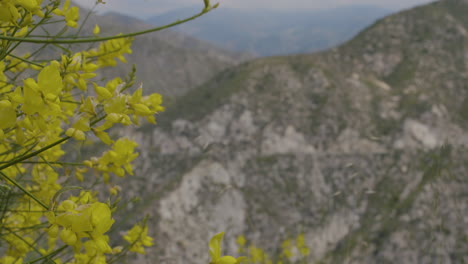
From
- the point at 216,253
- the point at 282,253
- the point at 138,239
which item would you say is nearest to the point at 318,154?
the point at 282,253

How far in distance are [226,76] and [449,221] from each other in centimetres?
1631

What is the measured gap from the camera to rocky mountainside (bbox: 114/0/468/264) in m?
16.6

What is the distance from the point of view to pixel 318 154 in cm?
2039

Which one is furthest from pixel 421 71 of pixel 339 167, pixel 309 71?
pixel 339 167

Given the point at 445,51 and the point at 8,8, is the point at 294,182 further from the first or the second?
the point at 8,8

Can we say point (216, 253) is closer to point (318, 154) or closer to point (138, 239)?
point (138, 239)

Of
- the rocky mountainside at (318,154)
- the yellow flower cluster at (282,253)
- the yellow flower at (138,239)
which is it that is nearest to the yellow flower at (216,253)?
the yellow flower at (138,239)

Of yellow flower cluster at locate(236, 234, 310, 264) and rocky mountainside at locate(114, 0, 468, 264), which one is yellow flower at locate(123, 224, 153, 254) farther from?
rocky mountainside at locate(114, 0, 468, 264)

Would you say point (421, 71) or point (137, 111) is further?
point (421, 71)

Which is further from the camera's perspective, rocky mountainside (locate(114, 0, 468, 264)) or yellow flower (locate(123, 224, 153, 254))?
rocky mountainside (locate(114, 0, 468, 264))

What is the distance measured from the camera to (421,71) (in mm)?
24359

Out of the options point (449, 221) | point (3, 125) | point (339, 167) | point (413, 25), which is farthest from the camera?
point (413, 25)

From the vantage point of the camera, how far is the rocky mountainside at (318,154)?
1656 centimetres

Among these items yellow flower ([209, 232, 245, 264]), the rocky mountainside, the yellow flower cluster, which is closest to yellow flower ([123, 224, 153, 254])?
yellow flower ([209, 232, 245, 264])
